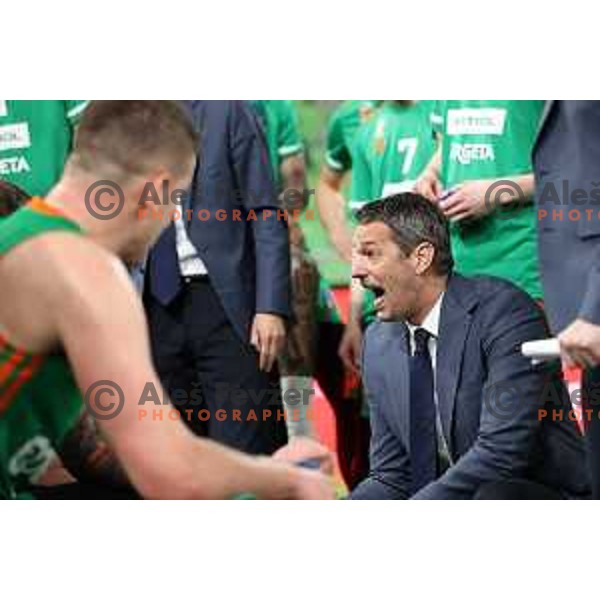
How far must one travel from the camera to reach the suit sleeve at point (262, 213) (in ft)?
10.2

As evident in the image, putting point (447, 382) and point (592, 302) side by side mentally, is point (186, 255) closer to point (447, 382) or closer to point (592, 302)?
point (447, 382)

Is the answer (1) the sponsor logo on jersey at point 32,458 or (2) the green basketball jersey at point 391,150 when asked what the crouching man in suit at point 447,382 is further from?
(1) the sponsor logo on jersey at point 32,458

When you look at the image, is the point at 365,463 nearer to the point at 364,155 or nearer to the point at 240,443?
the point at 240,443

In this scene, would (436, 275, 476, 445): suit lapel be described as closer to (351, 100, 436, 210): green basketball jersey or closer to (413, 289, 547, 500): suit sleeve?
(413, 289, 547, 500): suit sleeve

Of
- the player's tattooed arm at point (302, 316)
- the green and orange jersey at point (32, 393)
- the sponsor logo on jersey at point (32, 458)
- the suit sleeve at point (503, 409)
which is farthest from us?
the player's tattooed arm at point (302, 316)

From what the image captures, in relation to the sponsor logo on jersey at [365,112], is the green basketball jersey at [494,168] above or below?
below

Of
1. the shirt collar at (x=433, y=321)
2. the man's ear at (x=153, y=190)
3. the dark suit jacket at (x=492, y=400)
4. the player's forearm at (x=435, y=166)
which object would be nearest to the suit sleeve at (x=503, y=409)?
the dark suit jacket at (x=492, y=400)

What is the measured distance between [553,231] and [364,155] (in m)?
0.51

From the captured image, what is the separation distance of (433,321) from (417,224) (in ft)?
0.65

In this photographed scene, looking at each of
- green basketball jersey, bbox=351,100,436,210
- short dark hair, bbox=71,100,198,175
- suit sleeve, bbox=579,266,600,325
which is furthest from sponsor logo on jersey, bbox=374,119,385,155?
short dark hair, bbox=71,100,198,175

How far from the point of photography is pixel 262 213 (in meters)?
3.13

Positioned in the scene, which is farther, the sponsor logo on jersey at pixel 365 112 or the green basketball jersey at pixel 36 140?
the sponsor logo on jersey at pixel 365 112

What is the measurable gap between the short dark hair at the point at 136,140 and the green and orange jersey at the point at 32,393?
14cm
